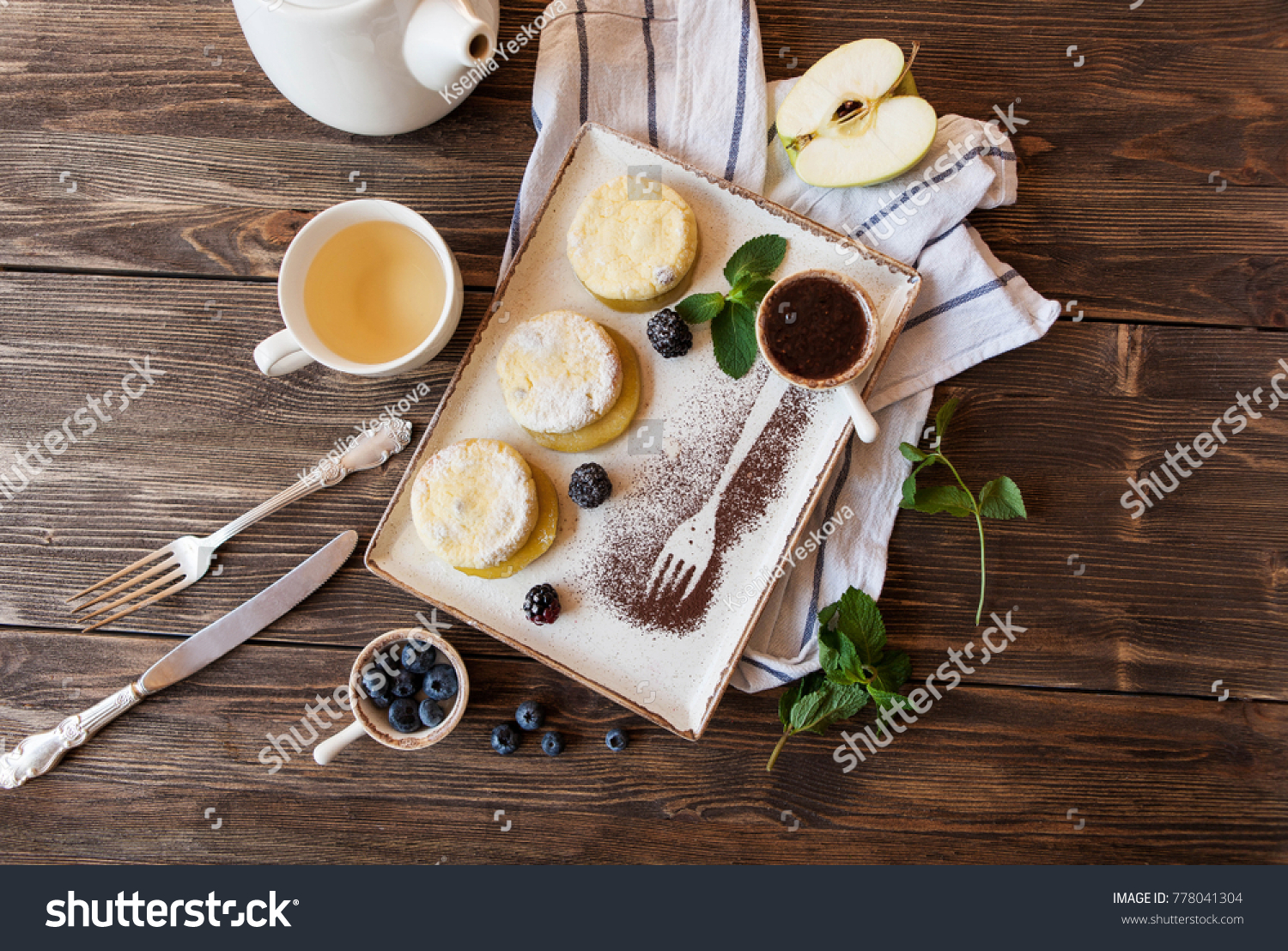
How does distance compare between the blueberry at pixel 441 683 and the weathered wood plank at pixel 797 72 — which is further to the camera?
the weathered wood plank at pixel 797 72

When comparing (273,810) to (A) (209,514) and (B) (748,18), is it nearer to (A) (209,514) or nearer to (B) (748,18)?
(A) (209,514)

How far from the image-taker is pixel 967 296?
1629 mm

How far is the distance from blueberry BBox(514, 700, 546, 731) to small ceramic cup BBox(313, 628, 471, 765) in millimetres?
127

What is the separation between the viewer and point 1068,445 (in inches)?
67.4

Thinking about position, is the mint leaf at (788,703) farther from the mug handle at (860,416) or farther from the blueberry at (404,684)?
the blueberry at (404,684)

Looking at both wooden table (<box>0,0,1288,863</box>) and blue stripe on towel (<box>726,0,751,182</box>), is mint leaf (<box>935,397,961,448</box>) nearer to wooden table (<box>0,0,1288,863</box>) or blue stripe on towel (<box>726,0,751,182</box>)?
wooden table (<box>0,0,1288,863</box>)

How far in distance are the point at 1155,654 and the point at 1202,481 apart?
1.27 feet

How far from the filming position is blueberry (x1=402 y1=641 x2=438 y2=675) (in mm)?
1582

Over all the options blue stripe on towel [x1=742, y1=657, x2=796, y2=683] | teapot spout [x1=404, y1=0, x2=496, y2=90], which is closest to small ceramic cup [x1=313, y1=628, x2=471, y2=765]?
blue stripe on towel [x1=742, y1=657, x2=796, y2=683]

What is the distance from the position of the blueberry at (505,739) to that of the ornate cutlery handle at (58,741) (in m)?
0.74

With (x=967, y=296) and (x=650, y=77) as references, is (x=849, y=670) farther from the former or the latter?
(x=650, y=77)

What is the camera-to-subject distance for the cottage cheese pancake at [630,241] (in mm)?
1531

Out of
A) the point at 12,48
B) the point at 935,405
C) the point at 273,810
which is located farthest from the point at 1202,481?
the point at 12,48

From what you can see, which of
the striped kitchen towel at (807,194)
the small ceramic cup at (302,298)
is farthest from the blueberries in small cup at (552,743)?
the small ceramic cup at (302,298)
